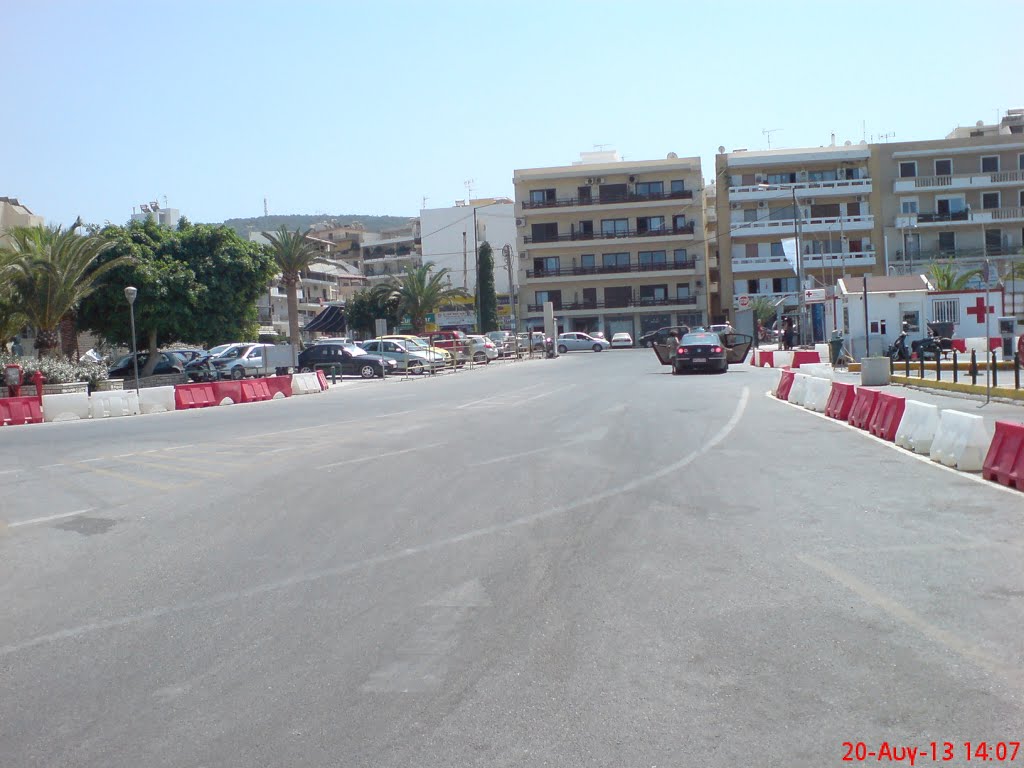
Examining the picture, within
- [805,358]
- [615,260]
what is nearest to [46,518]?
[805,358]

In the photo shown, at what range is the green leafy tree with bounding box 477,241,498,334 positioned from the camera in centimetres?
8681

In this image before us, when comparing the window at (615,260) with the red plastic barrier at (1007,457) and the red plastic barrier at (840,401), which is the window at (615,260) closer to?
the red plastic barrier at (840,401)

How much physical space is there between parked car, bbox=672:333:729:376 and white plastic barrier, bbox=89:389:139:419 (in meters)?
18.7

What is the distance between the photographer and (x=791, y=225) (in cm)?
7912

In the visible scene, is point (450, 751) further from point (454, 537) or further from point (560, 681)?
point (454, 537)

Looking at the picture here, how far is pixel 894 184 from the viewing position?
76.3 m

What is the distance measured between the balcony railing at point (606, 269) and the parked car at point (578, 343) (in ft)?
44.7

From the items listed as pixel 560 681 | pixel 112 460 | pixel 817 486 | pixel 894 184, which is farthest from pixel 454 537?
pixel 894 184

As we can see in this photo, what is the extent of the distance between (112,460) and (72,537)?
22.4 feet

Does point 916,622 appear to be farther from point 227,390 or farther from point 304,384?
point 304,384

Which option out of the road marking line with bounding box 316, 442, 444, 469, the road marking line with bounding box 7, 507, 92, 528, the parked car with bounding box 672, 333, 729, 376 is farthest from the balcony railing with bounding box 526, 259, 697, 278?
the road marking line with bounding box 7, 507, 92, 528

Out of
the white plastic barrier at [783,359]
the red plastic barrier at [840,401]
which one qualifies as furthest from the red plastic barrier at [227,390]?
the white plastic barrier at [783,359]

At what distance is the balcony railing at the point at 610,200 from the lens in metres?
86.2

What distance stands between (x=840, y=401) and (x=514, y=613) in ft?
46.2
